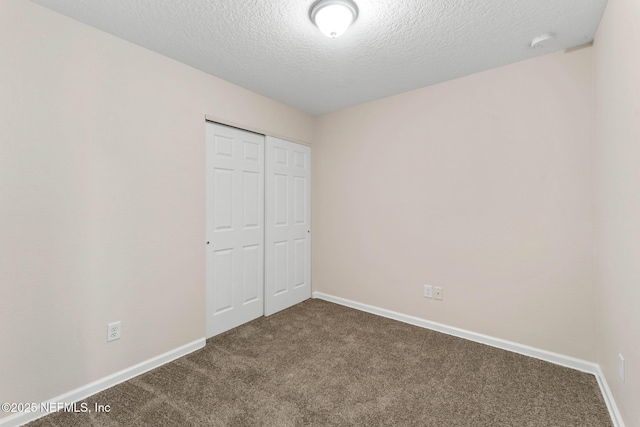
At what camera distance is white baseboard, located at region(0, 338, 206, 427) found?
1.56 meters

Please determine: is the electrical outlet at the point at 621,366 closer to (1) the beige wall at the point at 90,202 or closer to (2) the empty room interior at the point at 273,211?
(2) the empty room interior at the point at 273,211

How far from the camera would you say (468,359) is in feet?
7.28

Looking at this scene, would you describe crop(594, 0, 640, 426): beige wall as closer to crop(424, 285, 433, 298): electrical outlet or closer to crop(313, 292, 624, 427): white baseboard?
crop(313, 292, 624, 427): white baseboard

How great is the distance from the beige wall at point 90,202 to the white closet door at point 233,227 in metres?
0.13

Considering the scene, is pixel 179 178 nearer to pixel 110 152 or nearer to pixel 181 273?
A: pixel 110 152

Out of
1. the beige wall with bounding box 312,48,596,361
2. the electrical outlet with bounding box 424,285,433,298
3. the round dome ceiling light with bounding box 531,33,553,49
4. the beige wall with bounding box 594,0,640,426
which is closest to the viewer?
the beige wall with bounding box 594,0,640,426

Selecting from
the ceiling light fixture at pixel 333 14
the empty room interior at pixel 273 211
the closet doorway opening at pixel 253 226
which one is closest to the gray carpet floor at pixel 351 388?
the empty room interior at pixel 273 211

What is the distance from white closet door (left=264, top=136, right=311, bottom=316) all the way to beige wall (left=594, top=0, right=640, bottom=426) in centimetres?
274

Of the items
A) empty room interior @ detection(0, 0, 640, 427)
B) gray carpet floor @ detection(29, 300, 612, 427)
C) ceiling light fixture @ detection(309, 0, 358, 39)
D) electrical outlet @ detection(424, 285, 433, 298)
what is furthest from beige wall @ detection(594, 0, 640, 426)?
ceiling light fixture @ detection(309, 0, 358, 39)

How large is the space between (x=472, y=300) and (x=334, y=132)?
7.94 ft

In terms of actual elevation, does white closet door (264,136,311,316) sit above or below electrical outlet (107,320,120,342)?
above

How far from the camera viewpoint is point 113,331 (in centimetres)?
195

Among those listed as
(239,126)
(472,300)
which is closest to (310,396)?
(472,300)

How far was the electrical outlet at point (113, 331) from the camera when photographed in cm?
193
